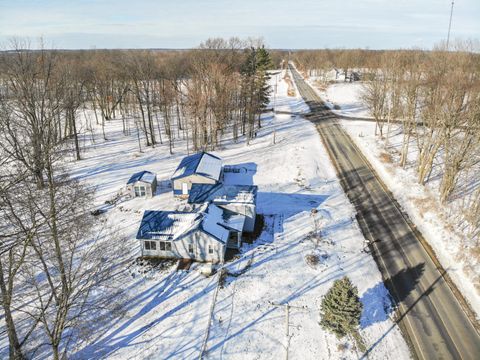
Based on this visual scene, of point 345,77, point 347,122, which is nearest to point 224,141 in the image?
point 347,122

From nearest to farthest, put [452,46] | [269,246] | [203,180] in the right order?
[269,246]
[203,180]
[452,46]

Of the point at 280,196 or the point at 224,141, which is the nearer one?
the point at 280,196

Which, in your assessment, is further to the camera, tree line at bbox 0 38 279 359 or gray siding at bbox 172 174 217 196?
gray siding at bbox 172 174 217 196

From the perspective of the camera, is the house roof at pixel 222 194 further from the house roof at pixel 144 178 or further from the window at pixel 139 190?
the window at pixel 139 190

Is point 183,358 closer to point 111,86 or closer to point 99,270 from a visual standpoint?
point 99,270

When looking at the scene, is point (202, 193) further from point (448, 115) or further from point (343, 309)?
point (448, 115)

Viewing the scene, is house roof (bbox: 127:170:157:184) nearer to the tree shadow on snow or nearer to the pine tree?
the pine tree

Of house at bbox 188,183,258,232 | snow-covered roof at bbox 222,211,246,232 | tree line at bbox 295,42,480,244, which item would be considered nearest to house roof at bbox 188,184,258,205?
house at bbox 188,183,258,232
